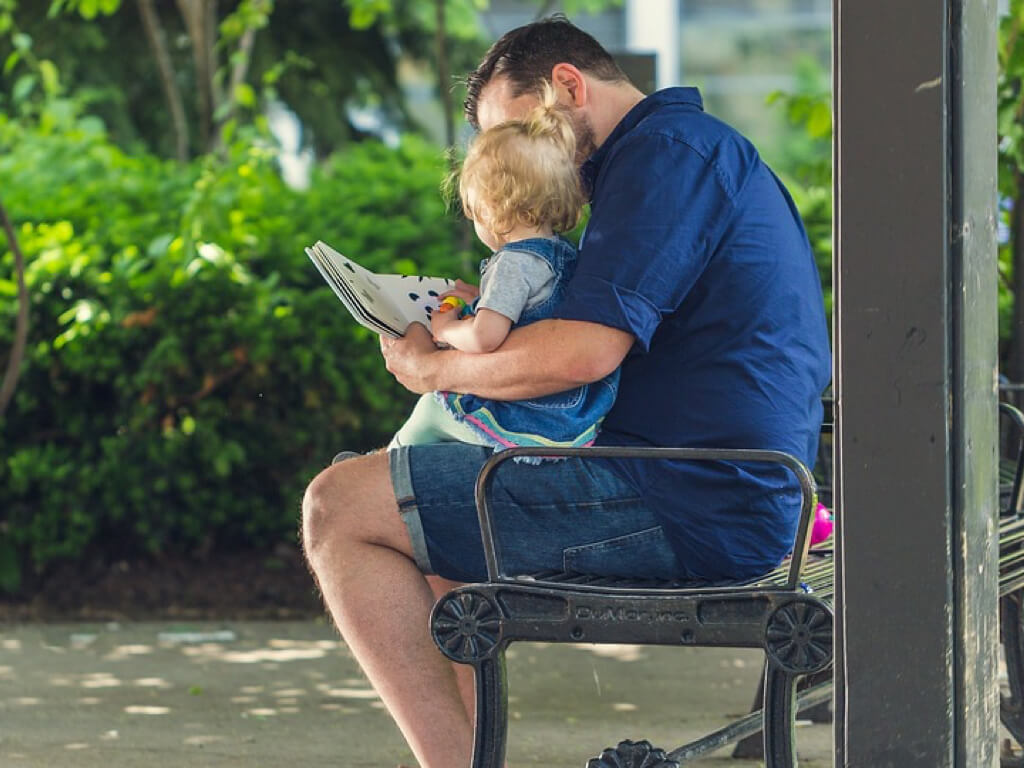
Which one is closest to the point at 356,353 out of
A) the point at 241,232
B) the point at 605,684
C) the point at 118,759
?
the point at 241,232

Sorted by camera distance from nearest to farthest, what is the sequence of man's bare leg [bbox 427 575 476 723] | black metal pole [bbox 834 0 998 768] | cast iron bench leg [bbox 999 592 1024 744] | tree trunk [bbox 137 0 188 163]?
black metal pole [bbox 834 0 998 768]
man's bare leg [bbox 427 575 476 723]
cast iron bench leg [bbox 999 592 1024 744]
tree trunk [bbox 137 0 188 163]

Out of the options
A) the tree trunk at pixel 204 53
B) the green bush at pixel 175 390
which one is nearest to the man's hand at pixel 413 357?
the green bush at pixel 175 390

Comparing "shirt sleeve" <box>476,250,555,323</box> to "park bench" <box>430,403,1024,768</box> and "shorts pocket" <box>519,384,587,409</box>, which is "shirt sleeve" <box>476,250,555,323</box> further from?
"park bench" <box>430,403,1024,768</box>

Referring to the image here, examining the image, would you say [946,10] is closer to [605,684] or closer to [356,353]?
[605,684]

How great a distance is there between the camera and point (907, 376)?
99.7 inches

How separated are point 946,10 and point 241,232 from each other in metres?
4.57

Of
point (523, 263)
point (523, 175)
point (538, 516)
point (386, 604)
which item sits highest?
point (523, 175)

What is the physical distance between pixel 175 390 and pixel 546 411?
11.7 ft

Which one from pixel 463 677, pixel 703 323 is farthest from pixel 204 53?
pixel 703 323

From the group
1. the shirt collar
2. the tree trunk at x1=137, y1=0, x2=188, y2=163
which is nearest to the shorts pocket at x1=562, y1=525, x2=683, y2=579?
the shirt collar

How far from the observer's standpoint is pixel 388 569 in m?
3.05

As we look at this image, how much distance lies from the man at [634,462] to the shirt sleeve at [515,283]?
67mm

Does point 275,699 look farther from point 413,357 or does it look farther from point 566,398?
point 566,398

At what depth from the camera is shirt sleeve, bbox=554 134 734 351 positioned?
2.91 m
